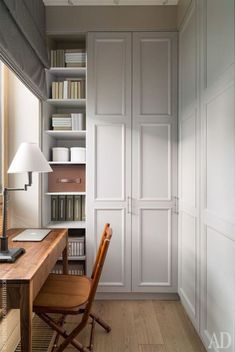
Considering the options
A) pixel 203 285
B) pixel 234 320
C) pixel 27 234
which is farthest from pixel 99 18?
pixel 234 320

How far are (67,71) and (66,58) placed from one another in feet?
0.41

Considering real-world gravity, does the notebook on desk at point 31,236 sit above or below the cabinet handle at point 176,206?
below

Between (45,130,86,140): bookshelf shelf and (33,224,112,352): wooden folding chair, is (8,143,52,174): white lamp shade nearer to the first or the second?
(33,224,112,352): wooden folding chair

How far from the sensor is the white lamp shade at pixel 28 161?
71.3 inches

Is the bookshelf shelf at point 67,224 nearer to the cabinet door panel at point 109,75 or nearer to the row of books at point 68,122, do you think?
the row of books at point 68,122

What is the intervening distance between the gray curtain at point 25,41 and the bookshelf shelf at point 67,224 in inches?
49.1

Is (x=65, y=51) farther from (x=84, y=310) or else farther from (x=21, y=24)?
(x=84, y=310)

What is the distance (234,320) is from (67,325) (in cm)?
137

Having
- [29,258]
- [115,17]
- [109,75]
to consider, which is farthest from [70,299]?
[115,17]

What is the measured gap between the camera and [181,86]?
2561 millimetres

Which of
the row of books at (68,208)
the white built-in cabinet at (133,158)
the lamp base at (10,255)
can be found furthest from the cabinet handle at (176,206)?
the lamp base at (10,255)

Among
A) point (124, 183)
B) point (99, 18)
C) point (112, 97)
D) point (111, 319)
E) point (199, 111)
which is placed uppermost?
point (99, 18)

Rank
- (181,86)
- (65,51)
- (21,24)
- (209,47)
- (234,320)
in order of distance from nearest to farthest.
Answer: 1. (234,320)
2. (209,47)
3. (21,24)
4. (181,86)
5. (65,51)

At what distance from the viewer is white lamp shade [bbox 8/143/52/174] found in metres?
1.81
